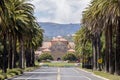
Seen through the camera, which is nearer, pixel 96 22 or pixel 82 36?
pixel 96 22

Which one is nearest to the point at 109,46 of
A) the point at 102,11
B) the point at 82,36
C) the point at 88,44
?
the point at 102,11

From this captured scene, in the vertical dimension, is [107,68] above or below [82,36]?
below

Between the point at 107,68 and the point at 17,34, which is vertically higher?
the point at 17,34

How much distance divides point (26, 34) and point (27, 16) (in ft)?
10.4

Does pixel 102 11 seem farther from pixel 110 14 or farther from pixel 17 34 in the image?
pixel 17 34

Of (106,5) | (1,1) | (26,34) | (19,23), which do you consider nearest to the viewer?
(1,1)

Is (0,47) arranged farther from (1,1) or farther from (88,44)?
(1,1)

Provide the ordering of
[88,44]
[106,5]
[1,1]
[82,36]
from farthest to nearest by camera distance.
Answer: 1. [88,44]
2. [82,36]
3. [106,5]
4. [1,1]

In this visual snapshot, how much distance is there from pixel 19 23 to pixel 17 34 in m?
2.70

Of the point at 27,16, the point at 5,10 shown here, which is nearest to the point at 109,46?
the point at 27,16

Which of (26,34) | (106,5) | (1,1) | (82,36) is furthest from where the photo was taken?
(82,36)

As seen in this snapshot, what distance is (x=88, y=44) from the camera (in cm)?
11100

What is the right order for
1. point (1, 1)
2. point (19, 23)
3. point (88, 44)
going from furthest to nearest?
point (88, 44) < point (19, 23) < point (1, 1)

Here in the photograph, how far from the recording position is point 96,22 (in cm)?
6106
